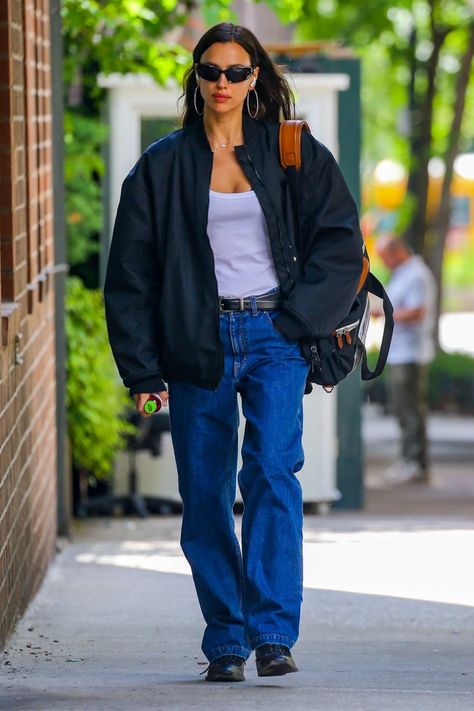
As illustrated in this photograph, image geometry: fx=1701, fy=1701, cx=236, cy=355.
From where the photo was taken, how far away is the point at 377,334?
2597cm

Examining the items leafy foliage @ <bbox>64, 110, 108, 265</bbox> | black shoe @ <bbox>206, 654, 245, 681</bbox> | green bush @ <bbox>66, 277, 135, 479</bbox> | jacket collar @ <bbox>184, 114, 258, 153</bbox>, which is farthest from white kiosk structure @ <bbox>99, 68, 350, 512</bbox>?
black shoe @ <bbox>206, 654, 245, 681</bbox>

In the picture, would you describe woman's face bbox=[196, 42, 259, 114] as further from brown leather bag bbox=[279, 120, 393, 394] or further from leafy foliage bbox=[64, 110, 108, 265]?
leafy foliage bbox=[64, 110, 108, 265]

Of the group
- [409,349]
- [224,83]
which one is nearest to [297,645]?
[224,83]

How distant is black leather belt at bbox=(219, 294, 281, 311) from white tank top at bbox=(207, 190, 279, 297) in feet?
0.06

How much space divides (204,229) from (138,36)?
15.8ft

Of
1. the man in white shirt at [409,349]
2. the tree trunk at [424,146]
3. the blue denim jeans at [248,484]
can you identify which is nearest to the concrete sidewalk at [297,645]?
the blue denim jeans at [248,484]

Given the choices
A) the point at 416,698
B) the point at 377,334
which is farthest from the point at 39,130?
the point at 377,334

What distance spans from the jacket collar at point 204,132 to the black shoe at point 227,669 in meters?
1.39

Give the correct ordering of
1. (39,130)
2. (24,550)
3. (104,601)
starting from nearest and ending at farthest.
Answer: (24,550) → (104,601) → (39,130)

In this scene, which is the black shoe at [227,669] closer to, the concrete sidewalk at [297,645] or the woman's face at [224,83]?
the concrete sidewalk at [297,645]

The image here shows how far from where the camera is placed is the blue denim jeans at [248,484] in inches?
180

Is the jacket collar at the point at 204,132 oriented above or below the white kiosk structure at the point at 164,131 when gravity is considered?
above

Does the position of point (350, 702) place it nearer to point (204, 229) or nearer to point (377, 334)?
point (204, 229)

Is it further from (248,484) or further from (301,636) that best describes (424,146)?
(248,484)
